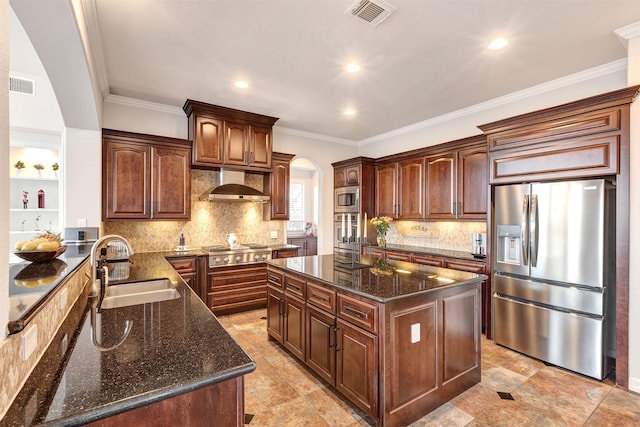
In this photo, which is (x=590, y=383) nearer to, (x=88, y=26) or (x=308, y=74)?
(x=308, y=74)

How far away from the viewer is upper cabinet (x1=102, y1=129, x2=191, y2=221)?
3.67 m

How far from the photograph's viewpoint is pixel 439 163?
4.36m

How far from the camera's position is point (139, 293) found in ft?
7.33

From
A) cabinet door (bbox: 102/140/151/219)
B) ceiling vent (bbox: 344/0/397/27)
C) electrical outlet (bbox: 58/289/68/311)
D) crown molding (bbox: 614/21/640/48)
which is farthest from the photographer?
cabinet door (bbox: 102/140/151/219)

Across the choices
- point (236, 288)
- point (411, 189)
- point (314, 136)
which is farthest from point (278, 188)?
point (411, 189)

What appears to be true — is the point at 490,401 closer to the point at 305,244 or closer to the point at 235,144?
the point at 235,144

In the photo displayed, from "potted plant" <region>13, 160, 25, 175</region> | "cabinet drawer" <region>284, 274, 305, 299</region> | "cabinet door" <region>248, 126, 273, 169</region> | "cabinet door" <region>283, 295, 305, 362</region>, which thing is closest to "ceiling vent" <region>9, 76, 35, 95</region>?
"potted plant" <region>13, 160, 25, 175</region>

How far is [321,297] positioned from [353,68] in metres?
2.31

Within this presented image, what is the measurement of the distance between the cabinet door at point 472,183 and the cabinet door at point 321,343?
103 inches

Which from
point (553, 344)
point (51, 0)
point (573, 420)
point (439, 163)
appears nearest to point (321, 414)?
point (573, 420)

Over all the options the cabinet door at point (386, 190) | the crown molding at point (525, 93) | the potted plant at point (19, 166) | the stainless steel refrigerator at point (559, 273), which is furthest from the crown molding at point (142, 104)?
the stainless steel refrigerator at point (559, 273)

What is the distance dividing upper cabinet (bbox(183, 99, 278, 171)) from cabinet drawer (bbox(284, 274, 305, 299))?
7.26 feet

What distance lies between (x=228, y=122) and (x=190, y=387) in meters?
3.95

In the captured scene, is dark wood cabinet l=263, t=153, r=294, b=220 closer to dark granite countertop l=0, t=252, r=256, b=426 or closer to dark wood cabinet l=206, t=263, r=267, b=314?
dark wood cabinet l=206, t=263, r=267, b=314
